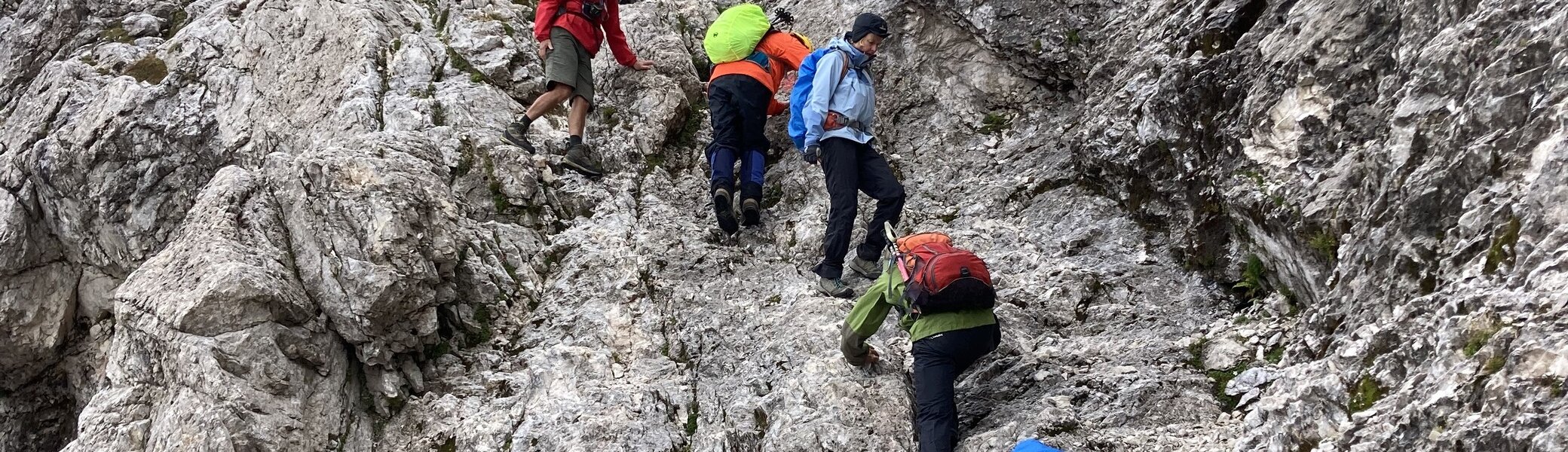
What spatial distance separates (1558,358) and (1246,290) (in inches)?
182

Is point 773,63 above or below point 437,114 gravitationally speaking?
above

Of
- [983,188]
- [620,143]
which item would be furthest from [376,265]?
[983,188]

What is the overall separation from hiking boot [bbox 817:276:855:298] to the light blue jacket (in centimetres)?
157

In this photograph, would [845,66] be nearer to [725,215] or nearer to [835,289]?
[725,215]

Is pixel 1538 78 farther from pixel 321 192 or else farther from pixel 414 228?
pixel 321 192

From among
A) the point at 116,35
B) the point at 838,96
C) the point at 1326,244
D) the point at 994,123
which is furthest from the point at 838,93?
the point at 116,35

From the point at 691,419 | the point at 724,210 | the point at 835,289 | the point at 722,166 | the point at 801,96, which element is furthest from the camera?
the point at 722,166

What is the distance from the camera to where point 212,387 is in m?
9.57

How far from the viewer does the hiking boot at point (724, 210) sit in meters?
11.8

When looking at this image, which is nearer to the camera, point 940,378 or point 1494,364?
point 1494,364

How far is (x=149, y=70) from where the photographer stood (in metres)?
15.4

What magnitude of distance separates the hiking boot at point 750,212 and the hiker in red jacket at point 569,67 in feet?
7.65

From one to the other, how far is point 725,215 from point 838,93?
2187 mm

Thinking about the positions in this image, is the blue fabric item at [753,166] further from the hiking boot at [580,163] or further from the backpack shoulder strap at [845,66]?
the hiking boot at [580,163]
